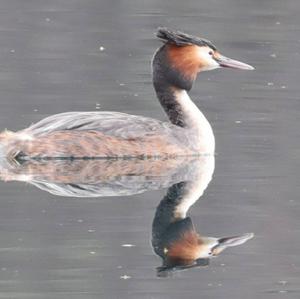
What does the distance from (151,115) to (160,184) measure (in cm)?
248

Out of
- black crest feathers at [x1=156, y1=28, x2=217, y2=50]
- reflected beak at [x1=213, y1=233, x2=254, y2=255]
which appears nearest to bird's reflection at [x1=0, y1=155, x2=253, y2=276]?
reflected beak at [x1=213, y1=233, x2=254, y2=255]

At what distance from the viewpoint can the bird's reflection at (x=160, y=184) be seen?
1007 cm

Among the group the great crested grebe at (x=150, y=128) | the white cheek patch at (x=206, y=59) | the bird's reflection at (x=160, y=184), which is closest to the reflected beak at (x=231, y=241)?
the bird's reflection at (x=160, y=184)

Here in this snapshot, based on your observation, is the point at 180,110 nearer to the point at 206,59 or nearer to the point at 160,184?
the point at 206,59

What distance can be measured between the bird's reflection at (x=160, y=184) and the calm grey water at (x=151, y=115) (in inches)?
4.0

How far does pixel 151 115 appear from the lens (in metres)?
14.1

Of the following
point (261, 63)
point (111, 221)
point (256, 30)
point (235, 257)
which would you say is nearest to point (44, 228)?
point (111, 221)

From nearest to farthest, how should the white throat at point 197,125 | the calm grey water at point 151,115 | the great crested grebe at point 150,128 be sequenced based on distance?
1. the calm grey water at point 151,115
2. the great crested grebe at point 150,128
3. the white throat at point 197,125

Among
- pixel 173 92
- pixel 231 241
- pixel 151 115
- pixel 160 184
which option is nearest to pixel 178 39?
pixel 173 92

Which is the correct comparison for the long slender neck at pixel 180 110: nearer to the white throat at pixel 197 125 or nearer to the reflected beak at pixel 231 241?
the white throat at pixel 197 125

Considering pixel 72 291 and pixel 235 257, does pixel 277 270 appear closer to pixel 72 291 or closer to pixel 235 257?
pixel 235 257

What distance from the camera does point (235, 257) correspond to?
9742mm

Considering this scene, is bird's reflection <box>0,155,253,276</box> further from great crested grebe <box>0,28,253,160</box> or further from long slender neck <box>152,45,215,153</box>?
long slender neck <box>152,45,215,153</box>

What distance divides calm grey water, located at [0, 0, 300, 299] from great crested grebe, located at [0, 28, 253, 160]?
35 cm
